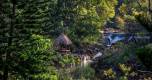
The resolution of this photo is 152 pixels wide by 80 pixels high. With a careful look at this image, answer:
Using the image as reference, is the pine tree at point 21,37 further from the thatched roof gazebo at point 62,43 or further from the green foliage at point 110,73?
the thatched roof gazebo at point 62,43

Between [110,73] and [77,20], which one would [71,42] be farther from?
[110,73]

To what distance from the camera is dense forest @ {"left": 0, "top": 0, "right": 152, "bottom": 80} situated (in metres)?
15.2

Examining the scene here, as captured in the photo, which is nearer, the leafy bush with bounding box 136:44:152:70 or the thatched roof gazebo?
the leafy bush with bounding box 136:44:152:70

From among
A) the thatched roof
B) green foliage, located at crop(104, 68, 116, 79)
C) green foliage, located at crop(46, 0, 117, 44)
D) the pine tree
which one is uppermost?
the pine tree

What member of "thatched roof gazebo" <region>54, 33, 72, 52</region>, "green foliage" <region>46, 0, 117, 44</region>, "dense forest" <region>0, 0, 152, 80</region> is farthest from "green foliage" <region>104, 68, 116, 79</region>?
"green foliage" <region>46, 0, 117, 44</region>

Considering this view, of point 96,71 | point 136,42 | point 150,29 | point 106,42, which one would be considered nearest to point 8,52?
point 150,29

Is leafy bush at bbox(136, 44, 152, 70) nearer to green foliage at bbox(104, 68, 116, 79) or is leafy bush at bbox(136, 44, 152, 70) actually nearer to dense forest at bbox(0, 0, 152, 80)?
dense forest at bbox(0, 0, 152, 80)

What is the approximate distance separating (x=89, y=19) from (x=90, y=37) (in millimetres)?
1842

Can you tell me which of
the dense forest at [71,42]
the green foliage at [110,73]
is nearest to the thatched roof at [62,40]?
the dense forest at [71,42]

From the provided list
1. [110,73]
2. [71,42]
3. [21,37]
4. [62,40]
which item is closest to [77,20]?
[71,42]

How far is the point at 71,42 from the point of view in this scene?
35.5m

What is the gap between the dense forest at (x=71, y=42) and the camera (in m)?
15.2

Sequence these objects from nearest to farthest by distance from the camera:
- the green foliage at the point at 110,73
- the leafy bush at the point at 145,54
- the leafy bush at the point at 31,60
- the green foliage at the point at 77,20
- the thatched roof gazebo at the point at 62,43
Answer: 1. the leafy bush at the point at 145,54
2. the leafy bush at the point at 31,60
3. the green foliage at the point at 110,73
4. the thatched roof gazebo at the point at 62,43
5. the green foliage at the point at 77,20

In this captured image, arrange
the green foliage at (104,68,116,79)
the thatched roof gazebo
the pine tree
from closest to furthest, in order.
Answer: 1. the pine tree
2. the green foliage at (104,68,116,79)
3. the thatched roof gazebo
